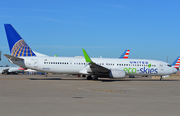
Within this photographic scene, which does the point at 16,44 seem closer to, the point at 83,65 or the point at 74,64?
the point at 74,64

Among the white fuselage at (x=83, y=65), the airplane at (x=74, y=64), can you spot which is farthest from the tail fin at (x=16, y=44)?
the white fuselage at (x=83, y=65)

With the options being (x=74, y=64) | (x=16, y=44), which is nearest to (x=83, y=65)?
(x=74, y=64)

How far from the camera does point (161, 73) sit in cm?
3272

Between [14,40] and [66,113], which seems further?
[14,40]

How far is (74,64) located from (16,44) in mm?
8347

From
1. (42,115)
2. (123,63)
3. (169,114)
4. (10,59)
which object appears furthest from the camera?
(123,63)

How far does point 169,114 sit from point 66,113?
3494 mm

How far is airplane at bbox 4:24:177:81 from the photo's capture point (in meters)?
29.7

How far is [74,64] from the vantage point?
30875 mm

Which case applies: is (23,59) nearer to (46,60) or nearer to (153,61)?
(46,60)

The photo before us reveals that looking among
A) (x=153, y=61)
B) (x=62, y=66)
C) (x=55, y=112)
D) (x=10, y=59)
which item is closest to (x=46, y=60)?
(x=62, y=66)

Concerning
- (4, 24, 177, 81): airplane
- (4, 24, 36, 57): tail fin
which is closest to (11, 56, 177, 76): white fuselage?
(4, 24, 177, 81): airplane

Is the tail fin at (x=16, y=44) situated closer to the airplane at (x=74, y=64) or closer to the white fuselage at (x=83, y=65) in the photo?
the airplane at (x=74, y=64)

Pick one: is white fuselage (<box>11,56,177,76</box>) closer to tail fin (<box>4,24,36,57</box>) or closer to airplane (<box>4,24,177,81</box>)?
airplane (<box>4,24,177,81</box>)
